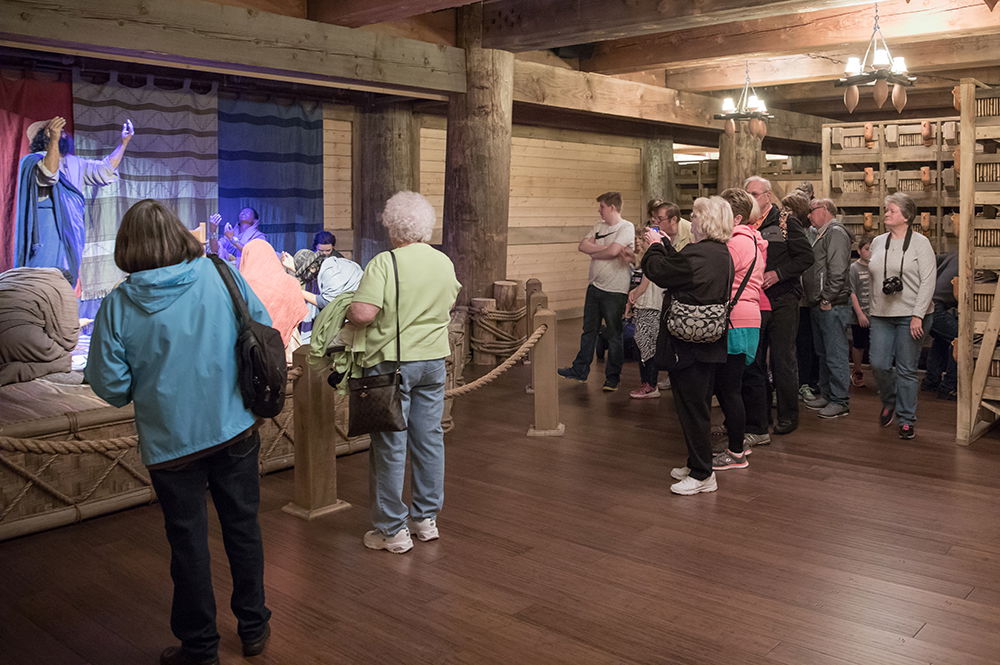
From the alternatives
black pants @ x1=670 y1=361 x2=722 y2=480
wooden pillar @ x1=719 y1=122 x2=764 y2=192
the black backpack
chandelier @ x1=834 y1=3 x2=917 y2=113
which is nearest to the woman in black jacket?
black pants @ x1=670 y1=361 x2=722 y2=480

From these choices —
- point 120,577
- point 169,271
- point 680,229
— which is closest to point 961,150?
point 680,229

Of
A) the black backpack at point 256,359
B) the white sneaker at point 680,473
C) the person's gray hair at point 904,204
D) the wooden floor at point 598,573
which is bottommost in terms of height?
the wooden floor at point 598,573

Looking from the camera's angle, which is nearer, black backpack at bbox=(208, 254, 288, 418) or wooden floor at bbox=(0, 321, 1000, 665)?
black backpack at bbox=(208, 254, 288, 418)

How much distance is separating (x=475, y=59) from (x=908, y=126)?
12.9 ft

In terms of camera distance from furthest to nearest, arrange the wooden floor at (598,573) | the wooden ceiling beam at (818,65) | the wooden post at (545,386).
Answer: the wooden ceiling beam at (818,65) → the wooden post at (545,386) → the wooden floor at (598,573)

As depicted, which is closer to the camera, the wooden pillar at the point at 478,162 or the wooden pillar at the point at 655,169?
the wooden pillar at the point at 478,162

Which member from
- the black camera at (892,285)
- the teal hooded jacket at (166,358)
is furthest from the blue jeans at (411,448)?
the black camera at (892,285)

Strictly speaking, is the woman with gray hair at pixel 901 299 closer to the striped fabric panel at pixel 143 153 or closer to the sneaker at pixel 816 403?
the sneaker at pixel 816 403

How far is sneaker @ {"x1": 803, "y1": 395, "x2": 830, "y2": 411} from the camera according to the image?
637 centimetres

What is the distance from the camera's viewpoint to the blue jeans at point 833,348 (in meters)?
6.14

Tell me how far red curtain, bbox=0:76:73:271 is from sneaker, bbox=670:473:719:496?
4628mm

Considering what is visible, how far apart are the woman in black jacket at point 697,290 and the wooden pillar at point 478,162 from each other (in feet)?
11.4

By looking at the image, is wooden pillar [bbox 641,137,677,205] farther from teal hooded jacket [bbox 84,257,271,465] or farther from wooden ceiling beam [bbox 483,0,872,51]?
teal hooded jacket [bbox 84,257,271,465]

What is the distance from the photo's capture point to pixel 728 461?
4926mm
